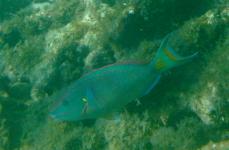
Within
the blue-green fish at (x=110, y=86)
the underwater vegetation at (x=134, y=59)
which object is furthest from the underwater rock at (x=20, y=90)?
the blue-green fish at (x=110, y=86)

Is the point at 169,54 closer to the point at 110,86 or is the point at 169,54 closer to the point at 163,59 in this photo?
the point at 163,59

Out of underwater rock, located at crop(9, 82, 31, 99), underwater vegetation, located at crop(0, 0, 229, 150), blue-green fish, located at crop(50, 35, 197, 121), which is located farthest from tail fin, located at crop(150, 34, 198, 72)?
underwater rock, located at crop(9, 82, 31, 99)

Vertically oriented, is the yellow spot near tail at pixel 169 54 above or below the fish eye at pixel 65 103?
above

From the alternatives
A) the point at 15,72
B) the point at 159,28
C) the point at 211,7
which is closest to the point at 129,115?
the point at 159,28

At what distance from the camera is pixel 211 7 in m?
4.99

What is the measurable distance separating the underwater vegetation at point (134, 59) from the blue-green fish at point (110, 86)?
1.12 m

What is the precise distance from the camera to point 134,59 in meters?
3.04

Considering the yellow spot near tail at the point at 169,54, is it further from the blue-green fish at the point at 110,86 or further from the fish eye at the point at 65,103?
the fish eye at the point at 65,103

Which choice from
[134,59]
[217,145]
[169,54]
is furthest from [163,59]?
[217,145]

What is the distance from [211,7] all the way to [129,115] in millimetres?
2152

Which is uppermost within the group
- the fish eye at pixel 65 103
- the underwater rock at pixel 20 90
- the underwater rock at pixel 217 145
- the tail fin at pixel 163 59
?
the tail fin at pixel 163 59

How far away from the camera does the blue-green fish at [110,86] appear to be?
286 centimetres

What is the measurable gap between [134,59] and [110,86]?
35cm

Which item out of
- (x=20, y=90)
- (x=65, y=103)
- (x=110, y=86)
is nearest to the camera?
(x=65, y=103)
